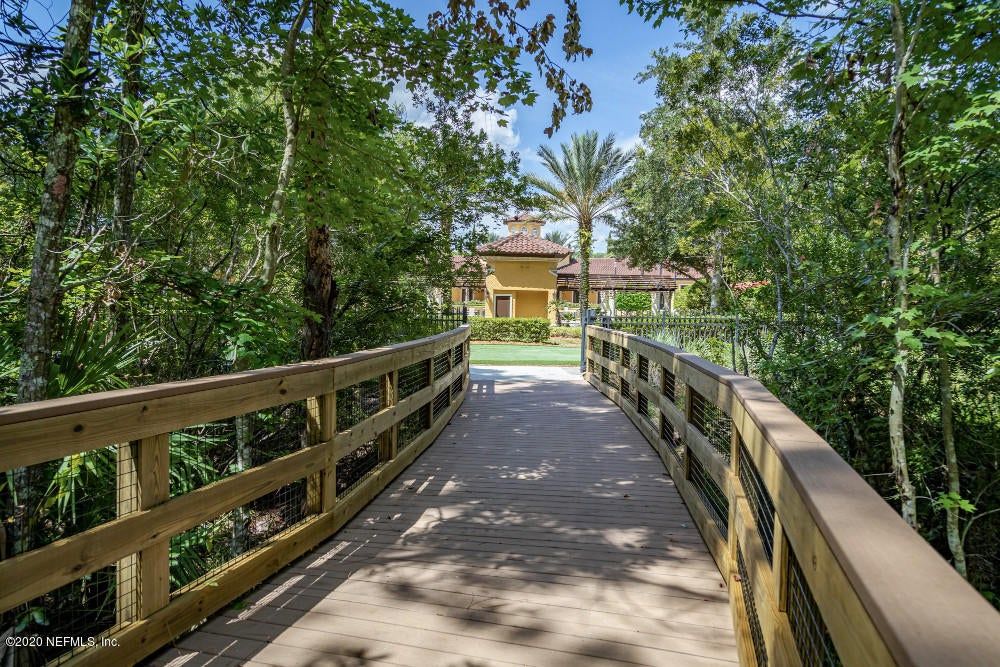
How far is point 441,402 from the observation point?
6789 millimetres

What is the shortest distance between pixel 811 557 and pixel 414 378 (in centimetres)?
464

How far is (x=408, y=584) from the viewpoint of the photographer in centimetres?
266

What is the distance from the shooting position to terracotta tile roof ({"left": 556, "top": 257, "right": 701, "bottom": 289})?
3222 cm

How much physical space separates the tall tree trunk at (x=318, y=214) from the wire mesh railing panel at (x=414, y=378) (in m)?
1.02

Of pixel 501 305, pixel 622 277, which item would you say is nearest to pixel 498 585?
pixel 501 305

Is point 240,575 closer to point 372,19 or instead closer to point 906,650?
point 906,650

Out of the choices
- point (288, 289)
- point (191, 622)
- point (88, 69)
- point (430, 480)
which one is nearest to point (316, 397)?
point (191, 622)

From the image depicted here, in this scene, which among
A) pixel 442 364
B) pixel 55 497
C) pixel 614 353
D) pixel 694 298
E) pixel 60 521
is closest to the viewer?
pixel 55 497

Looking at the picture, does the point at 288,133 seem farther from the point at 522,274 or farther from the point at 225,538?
the point at 522,274

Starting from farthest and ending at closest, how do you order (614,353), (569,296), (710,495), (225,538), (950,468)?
1. (569,296)
2. (614,353)
3. (225,538)
4. (710,495)
5. (950,468)

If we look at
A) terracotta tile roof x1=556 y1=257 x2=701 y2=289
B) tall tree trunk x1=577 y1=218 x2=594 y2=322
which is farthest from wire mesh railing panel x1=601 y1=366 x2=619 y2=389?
terracotta tile roof x1=556 y1=257 x2=701 y2=289

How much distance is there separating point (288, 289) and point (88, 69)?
5.50 metres

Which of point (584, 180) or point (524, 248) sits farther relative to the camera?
point (524, 248)

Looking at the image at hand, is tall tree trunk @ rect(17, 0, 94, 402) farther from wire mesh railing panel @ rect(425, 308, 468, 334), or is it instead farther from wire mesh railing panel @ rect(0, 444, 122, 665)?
wire mesh railing panel @ rect(425, 308, 468, 334)
